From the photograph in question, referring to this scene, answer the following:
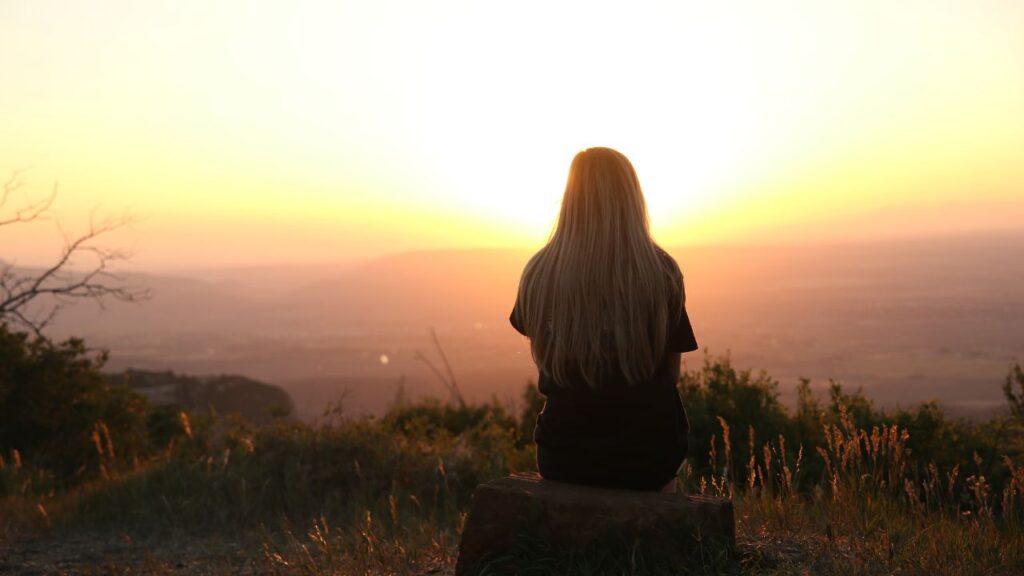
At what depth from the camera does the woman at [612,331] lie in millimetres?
3844

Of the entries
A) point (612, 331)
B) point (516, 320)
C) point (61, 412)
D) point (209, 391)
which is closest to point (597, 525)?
point (612, 331)

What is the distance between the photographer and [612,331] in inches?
152

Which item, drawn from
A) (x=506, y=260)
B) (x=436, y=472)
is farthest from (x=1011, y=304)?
(x=436, y=472)

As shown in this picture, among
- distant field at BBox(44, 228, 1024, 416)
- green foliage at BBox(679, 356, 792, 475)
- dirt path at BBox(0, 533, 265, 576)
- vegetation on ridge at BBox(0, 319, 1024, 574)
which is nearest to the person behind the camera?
vegetation on ridge at BBox(0, 319, 1024, 574)

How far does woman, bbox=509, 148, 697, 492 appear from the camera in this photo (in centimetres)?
384

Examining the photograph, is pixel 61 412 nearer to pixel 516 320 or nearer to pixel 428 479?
pixel 428 479

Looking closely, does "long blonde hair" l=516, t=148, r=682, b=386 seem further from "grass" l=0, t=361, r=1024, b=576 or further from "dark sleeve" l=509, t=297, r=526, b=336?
"grass" l=0, t=361, r=1024, b=576

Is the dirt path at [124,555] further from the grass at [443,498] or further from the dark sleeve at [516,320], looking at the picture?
the dark sleeve at [516,320]

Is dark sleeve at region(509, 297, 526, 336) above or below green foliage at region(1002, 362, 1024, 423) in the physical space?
above

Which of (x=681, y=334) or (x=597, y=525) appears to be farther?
(x=681, y=334)

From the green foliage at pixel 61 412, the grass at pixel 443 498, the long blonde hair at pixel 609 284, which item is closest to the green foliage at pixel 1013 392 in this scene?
the grass at pixel 443 498

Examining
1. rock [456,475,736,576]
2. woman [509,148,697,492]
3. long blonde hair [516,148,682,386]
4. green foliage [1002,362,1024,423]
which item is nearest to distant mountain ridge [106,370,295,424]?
green foliage [1002,362,1024,423]

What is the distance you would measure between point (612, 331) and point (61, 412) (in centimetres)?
863

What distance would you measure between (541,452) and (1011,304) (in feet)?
165
